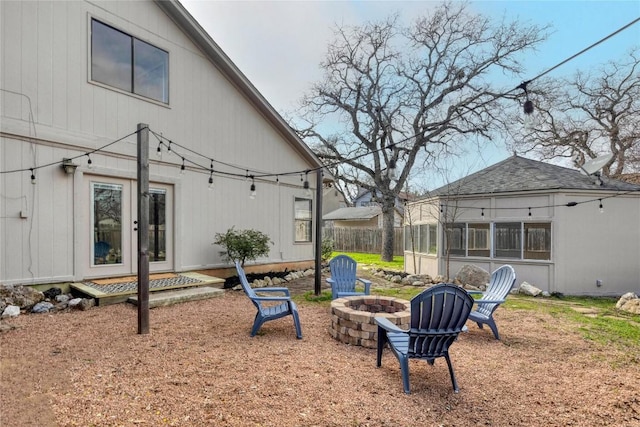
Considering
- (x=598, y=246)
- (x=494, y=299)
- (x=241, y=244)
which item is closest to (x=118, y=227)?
(x=241, y=244)

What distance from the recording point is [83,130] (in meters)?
6.56

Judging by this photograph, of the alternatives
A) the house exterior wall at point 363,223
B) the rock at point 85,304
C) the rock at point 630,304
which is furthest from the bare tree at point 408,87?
the rock at point 85,304

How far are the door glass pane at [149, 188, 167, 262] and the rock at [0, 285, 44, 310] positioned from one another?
222cm

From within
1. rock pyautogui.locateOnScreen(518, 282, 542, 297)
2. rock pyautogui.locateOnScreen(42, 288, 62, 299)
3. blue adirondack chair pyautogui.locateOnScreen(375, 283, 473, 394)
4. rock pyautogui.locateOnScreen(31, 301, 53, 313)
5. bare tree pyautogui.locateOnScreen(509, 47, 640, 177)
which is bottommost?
rock pyautogui.locateOnScreen(518, 282, 542, 297)

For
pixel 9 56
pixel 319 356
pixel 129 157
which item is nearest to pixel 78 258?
pixel 129 157

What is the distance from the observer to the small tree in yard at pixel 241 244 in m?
8.42

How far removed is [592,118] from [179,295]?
22047 millimetres

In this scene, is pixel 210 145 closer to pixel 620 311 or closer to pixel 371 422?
pixel 371 422

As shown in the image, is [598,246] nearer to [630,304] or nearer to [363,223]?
[630,304]

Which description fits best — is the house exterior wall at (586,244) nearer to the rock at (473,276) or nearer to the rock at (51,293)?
the rock at (473,276)

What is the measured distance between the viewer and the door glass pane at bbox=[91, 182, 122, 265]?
6805 millimetres

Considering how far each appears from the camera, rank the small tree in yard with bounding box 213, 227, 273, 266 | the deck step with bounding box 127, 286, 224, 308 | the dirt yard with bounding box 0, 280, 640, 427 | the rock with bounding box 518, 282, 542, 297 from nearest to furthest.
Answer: the dirt yard with bounding box 0, 280, 640, 427
the deck step with bounding box 127, 286, 224, 308
the small tree in yard with bounding box 213, 227, 273, 266
the rock with bounding box 518, 282, 542, 297

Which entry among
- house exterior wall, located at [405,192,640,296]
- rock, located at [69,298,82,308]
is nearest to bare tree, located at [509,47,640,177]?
house exterior wall, located at [405,192,640,296]

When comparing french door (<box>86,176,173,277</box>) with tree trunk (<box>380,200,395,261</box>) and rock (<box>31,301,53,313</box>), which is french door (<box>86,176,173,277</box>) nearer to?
rock (<box>31,301,53,313</box>)
